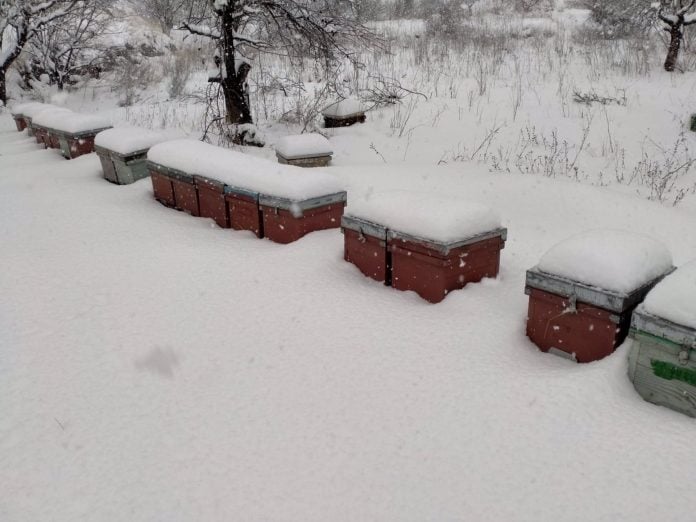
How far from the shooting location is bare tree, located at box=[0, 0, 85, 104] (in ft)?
43.2

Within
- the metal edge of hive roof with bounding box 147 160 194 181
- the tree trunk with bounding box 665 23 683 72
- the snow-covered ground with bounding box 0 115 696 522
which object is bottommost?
the snow-covered ground with bounding box 0 115 696 522

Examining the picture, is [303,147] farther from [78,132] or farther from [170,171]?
[78,132]

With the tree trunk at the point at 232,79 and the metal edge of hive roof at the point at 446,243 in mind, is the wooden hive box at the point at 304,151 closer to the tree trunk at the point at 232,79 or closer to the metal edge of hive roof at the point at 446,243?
the tree trunk at the point at 232,79

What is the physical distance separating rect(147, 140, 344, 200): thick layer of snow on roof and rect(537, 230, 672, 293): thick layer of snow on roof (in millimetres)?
2133

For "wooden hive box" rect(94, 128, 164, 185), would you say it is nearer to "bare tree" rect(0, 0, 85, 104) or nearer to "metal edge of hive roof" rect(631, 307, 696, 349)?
"metal edge of hive roof" rect(631, 307, 696, 349)

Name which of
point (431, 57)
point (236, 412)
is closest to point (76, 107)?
point (431, 57)

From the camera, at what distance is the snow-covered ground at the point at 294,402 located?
7.49ft

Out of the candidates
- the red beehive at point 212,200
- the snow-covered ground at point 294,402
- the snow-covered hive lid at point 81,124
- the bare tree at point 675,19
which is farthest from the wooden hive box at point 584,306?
the bare tree at point 675,19

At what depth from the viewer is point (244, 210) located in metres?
5.00

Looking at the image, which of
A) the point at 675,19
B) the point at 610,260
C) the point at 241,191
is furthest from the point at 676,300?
the point at 675,19

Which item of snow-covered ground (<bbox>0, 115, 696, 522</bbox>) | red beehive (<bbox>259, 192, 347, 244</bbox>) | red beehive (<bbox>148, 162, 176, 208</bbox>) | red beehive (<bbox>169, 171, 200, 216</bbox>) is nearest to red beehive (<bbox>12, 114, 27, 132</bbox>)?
red beehive (<bbox>148, 162, 176, 208</bbox>)

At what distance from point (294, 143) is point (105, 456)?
16.2ft

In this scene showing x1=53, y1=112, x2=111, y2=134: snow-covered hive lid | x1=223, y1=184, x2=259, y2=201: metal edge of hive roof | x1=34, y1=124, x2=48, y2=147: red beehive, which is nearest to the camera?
x1=223, y1=184, x2=259, y2=201: metal edge of hive roof

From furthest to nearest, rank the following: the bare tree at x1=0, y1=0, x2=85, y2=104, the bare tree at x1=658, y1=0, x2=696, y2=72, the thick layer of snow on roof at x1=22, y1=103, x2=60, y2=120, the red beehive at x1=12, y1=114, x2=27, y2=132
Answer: the bare tree at x1=0, y1=0, x2=85, y2=104, the red beehive at x1=12, y1=114, x2=27, y2=132, the bare tree at x1=658, y1=0, x2=696, y2=72, the thick layer of snow on roof at x1=22, y1=103, x2=60, y2=120
